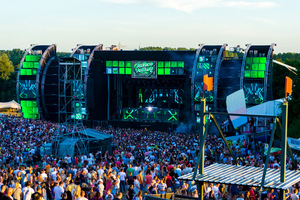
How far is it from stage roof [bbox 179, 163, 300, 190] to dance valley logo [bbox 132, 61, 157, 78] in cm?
4552

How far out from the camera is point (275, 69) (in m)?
74.5

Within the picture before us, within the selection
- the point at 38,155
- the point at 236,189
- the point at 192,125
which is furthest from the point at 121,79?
the point at 236,189

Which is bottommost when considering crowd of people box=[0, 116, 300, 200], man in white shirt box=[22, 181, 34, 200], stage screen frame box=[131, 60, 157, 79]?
crowd of people box=[0, 116, 300, 200]

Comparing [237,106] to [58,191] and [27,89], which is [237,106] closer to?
[58,191]

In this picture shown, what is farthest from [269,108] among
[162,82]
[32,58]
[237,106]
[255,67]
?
[32,58]

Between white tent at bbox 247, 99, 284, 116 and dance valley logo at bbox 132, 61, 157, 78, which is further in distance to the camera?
dance valley logo at bbox 132, 61, 157, 78

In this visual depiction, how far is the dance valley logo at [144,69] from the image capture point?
60.1 meters

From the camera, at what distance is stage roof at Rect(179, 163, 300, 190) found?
12900mm

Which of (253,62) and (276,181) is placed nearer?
(276,181)

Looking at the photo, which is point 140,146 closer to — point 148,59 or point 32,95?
point 148,59

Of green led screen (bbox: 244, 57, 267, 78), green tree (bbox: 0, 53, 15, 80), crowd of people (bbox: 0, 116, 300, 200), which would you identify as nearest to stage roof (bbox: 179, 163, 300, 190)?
crowd of people (bbox: 0, 116, 300, 200)

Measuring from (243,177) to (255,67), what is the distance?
45445mm

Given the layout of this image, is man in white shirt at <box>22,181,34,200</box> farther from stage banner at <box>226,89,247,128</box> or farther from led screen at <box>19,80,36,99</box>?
led screen at <box>19,80,36,99</box>

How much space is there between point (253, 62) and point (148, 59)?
10865 millimetres
